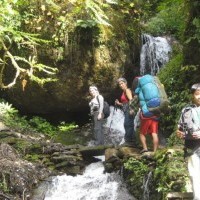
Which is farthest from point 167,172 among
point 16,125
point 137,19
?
point 137,19

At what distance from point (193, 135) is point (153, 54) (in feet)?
30.9

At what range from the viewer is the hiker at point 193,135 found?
4.89 meters

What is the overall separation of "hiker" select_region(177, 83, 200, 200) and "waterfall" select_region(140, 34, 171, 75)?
28.8 ft

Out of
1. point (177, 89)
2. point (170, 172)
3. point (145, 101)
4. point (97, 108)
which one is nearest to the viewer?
point (170, 172)

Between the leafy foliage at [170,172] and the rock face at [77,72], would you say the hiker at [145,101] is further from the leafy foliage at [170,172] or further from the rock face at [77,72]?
the rock face at [77,72]

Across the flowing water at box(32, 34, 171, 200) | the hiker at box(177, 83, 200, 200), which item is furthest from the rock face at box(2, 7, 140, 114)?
the hiker at box(177, 83, 200, 200)

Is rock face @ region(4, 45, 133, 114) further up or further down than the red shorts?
further up

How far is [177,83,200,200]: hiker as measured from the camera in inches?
193

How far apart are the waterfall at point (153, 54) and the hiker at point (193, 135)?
8.77 meters

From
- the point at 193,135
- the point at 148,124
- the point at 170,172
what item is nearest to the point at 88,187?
the point at 148,124

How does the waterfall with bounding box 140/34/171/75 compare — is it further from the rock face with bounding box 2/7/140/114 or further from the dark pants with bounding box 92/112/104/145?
the dark pants with bounding box 92/112/104/145

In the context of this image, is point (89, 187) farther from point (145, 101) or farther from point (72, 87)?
point (72, 87)

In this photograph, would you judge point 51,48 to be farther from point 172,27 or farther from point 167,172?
point 167,172

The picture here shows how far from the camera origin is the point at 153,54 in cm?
1420
